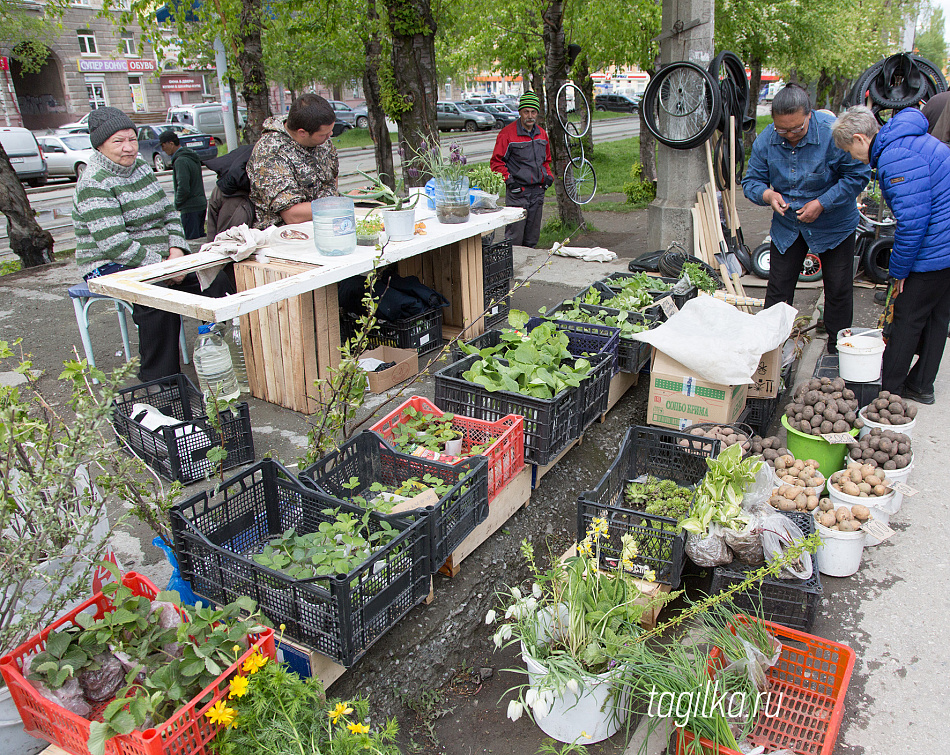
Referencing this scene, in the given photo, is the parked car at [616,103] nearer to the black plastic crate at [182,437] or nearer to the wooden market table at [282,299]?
the wooden market table at [282,299]

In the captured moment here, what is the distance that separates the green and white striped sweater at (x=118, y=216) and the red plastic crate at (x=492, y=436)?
88.4 inches

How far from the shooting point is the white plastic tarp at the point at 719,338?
4.19m

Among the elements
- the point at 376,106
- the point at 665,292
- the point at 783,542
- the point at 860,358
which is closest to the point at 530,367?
the point at 783,542

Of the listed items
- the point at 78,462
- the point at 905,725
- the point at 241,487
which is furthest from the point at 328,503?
the point at 905,725

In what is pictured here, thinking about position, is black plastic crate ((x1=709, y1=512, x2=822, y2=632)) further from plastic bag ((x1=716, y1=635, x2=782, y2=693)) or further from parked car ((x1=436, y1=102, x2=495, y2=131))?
parked car ((x1=436, y1=102, x2=495, y2=131))

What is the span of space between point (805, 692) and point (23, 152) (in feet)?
80.3

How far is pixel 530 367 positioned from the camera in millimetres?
3943

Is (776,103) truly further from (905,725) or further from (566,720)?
(566,720)

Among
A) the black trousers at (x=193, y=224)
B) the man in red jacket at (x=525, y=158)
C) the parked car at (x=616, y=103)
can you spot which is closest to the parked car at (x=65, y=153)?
the black trousers at (x=193, y=224)

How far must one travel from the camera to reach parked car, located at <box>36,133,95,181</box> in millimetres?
21938

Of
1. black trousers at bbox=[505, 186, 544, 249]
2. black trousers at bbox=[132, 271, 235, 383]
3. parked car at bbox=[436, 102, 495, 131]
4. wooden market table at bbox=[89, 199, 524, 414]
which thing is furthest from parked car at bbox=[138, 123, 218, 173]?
wooden market table at bbox=[89, 199, 524, 414]

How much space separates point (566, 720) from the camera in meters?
2.61

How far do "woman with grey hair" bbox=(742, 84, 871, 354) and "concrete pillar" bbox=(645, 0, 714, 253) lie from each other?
199 centimetres

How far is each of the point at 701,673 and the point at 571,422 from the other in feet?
5.67
